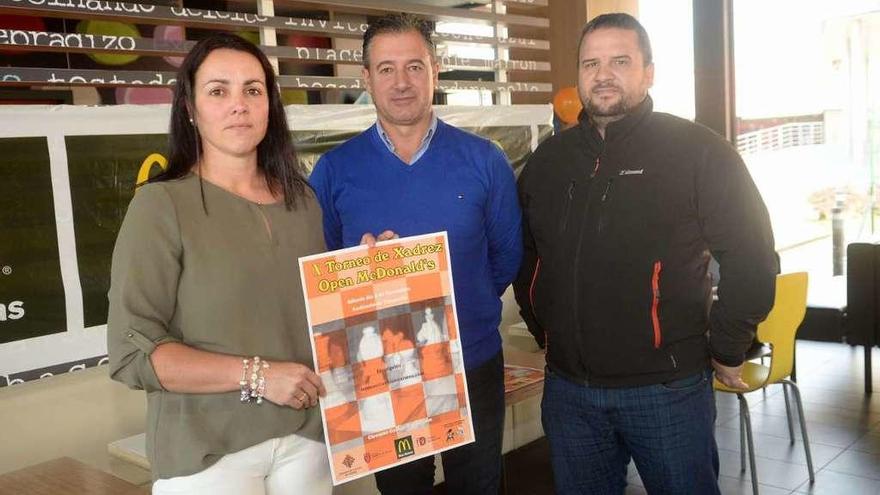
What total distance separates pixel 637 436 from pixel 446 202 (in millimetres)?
822

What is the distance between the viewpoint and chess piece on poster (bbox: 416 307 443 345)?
1.83 meters

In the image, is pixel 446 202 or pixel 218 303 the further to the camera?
pixel 446 202

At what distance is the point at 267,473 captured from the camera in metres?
1.56

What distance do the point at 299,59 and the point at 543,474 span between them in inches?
102

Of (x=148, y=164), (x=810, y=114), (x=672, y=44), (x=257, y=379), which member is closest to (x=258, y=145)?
(x=257, y=379)

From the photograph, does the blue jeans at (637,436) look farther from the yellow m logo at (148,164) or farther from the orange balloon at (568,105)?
the orange balloon at (568,105)

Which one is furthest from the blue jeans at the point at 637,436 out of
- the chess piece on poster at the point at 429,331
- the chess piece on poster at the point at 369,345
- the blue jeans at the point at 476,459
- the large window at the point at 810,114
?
the large window at the point at 810,114

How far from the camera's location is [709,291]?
82.5 inches

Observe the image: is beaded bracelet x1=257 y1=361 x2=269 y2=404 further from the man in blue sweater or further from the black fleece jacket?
the black fleece jacket

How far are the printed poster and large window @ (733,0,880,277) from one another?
5556 millimetres

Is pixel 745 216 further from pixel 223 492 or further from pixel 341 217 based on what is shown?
pixel 223 492

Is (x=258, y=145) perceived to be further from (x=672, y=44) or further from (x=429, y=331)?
(x=672, y=44)

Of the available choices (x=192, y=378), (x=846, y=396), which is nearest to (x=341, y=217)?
(x=192, y=378)

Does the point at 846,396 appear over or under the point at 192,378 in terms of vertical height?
under
